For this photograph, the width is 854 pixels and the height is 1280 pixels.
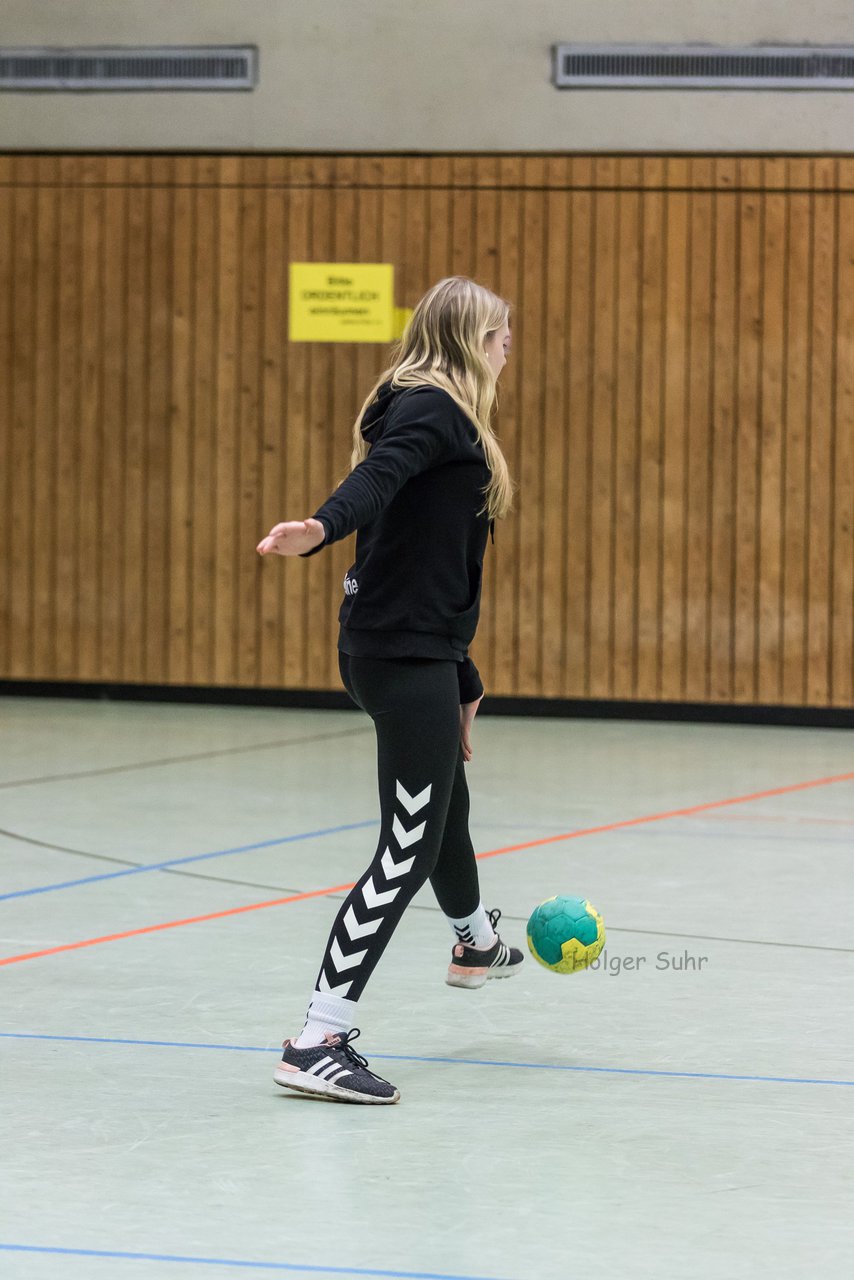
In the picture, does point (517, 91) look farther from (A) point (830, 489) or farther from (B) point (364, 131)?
(A) point (830, 489)

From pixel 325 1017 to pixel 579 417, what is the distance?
273 inches

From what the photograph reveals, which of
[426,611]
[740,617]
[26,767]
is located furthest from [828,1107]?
[740,617]

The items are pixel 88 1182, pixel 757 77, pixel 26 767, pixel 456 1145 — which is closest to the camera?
pixel 88 1182

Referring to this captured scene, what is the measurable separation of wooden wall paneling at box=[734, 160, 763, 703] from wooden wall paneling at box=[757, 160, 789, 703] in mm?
33

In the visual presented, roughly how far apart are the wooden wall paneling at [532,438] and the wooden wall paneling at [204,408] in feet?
6.09

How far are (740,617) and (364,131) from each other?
3.58m

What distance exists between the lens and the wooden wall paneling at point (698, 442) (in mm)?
9641

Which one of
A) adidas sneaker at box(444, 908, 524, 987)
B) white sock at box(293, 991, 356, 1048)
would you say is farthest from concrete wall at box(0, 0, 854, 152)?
white sock at box(293, 991, 356, 1048)

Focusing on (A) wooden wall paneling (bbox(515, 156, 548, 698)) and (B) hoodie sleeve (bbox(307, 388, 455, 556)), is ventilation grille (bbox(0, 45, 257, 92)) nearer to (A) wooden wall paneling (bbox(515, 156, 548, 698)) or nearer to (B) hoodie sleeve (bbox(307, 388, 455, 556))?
(A) wooden wall paneling (bbox(515, 156, 548, 698))

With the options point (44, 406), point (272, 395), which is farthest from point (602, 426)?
point (44, 406)

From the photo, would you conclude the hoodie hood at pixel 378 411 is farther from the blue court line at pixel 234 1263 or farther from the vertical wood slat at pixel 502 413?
the vertical wood slat at pixel 502 413

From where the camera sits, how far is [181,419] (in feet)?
33.3

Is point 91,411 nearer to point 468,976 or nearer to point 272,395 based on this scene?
point 272,395

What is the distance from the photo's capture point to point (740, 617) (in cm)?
978
